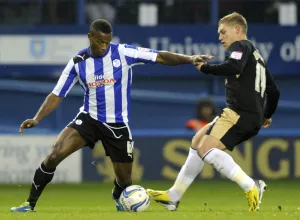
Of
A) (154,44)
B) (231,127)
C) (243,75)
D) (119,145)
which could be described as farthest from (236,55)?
(154,44)

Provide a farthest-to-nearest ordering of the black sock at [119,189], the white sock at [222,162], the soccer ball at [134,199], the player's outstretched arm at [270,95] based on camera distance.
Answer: the black sock at [119,189] < the player's outstretched arm at [270,95] < the soccer ball at [134,199] < the white sock at [222,162]

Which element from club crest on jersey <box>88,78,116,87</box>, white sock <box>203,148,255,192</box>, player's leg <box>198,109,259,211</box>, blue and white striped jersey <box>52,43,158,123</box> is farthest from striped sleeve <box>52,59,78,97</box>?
white sock <box>203,148,255,192</box>

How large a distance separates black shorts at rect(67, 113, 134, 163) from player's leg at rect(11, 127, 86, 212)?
11cm

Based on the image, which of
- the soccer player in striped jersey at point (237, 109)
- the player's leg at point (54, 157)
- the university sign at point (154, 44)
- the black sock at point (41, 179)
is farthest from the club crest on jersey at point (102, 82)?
the university sign at point (154, 44)

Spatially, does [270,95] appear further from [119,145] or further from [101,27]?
[101,27]

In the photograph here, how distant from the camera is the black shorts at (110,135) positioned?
1002 cm

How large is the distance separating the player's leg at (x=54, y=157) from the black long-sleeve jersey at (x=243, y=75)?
4.74 feet

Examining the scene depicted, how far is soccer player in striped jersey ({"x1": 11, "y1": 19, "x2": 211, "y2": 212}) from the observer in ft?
32.3

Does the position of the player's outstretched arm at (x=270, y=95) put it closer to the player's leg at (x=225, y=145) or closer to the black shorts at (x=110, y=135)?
the player's leg at (x=225, y=145)

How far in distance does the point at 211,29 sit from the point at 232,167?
36.5ft

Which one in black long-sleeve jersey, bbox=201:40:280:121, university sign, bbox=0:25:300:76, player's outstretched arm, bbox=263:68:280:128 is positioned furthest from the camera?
university sign, bbox=0:25:300:76

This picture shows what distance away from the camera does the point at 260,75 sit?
9.50 meters

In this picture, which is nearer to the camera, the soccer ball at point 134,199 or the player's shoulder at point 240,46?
the player's shoulder at point 240,46

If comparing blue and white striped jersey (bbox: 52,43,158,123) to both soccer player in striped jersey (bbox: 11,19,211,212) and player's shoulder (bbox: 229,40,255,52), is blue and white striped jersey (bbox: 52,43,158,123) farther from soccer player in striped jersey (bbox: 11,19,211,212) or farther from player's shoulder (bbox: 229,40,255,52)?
player's shoulder (bbox: 229,40,255,52)
